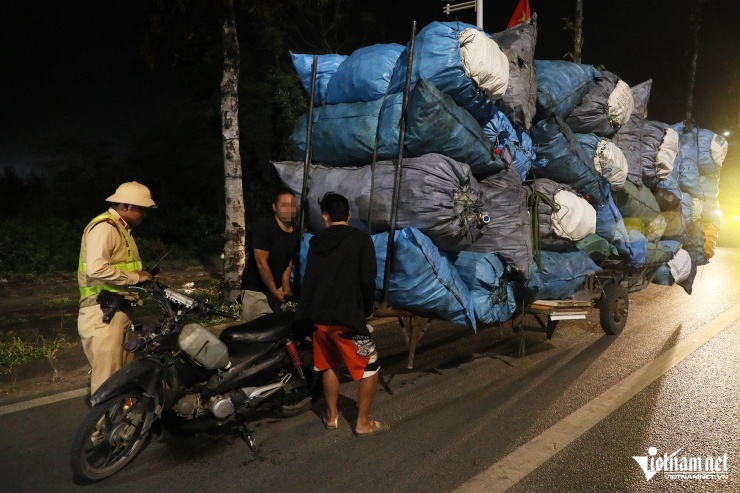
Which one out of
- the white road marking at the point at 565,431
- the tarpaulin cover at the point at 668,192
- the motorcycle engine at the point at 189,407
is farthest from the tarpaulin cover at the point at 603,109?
the motorcycle engine at the point at 189,407

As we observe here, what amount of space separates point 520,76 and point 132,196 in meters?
3.32

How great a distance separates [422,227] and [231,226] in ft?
13.8

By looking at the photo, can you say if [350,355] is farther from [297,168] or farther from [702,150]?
[702,150]

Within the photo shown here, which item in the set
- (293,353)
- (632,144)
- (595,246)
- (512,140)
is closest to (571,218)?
(595,246)

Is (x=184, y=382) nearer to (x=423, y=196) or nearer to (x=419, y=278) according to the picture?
(x=419, y=278)

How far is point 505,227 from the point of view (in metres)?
4.35

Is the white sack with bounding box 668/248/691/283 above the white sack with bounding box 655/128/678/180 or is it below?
below

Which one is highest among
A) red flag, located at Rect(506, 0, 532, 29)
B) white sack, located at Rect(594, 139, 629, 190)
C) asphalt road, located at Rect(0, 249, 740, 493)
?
red flag, located at Rect(506, 0, 532, 29)

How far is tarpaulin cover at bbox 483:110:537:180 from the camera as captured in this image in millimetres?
4479

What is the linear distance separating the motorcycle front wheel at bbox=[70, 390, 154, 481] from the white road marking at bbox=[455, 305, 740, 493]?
177cm

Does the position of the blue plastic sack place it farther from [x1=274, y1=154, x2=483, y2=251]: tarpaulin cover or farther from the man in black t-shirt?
the man in black t-shirt

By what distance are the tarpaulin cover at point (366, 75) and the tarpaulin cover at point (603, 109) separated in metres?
2.49

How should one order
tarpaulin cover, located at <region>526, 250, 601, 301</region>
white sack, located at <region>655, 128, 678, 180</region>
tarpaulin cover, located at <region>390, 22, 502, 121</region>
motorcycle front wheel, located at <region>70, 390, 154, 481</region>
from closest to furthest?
motorcycle front wheel, located at <region>70, 390, 154, 481</region>, tarpaulin cover, located at <region>390, 22, 502, 121</region>, tarpaulin cover, located at <region>526, 250, 601, 301</region>, white sack, located at <region>655, 128, 678, 180</region>

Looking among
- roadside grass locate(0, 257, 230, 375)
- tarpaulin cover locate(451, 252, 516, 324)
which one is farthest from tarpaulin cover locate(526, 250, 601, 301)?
roadside grass locate(0, 257, 230, 375)
